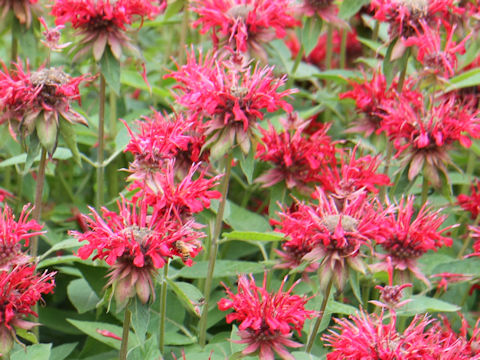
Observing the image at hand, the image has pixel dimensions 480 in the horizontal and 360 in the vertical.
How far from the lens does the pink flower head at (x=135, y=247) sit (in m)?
1.28

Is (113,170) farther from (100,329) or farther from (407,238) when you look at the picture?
(407,238)

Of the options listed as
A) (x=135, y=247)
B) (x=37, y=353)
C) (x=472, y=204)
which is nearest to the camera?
(x=135, y=247)

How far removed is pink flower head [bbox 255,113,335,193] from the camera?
69.9 inches

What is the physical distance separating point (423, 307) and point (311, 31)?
0.88 m

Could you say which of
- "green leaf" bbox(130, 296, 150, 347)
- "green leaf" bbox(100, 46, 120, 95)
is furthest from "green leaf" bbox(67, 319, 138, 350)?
"green leaf" bbox(100, 46, 120, 95)

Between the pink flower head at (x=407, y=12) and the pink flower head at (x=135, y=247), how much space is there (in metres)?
0.78

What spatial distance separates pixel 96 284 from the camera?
5.52ft

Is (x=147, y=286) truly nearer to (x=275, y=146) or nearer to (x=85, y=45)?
(x=275, y=146)

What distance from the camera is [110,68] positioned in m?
1.76

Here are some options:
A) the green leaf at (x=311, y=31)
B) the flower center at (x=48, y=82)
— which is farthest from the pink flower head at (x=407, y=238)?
the flower center at (x=48, y=82)

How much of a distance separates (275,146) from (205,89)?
1.12 ft

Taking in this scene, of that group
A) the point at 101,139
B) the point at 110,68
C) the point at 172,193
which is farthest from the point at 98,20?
the point at 172,193

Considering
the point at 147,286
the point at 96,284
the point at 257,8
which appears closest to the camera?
the point at 147,286

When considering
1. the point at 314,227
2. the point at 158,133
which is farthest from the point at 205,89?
the point at 314,227
